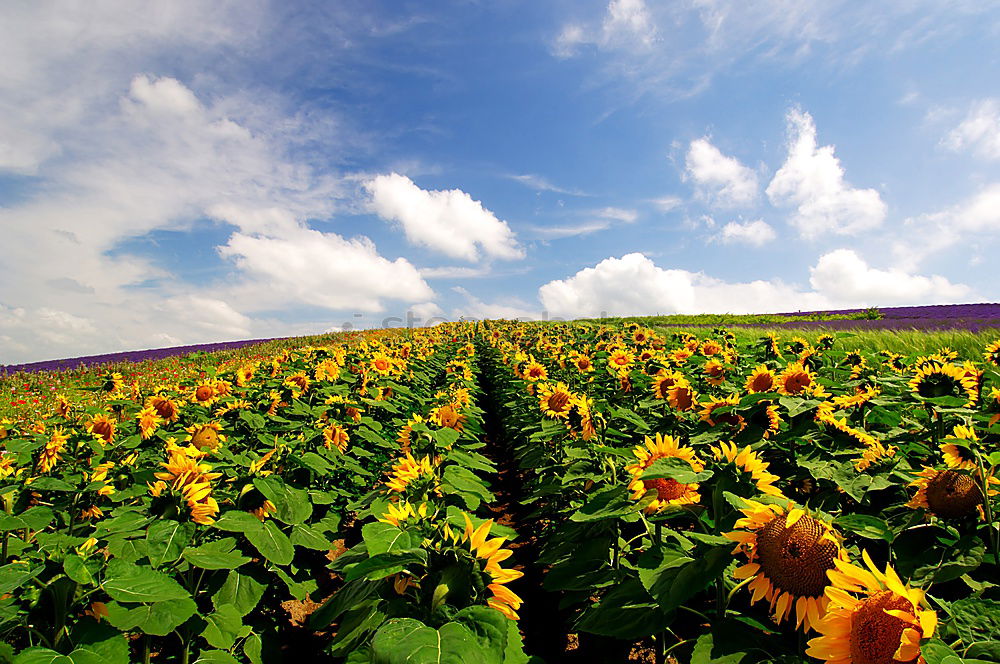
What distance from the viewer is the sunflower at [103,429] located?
4570 millimetres

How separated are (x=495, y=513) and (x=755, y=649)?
5.44m

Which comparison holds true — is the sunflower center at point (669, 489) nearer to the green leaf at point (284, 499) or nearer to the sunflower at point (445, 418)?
the green leaf at point (284, 499)

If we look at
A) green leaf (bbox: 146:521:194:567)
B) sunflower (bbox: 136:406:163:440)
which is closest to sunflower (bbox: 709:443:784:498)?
green leaf (bbox: 146:521:194:567)

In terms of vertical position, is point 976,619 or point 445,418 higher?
point 445,418

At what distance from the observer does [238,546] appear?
10.1 feet

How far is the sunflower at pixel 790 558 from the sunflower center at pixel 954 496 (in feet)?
2.89

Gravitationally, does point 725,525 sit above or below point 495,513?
above

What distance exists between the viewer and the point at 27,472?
4.04m

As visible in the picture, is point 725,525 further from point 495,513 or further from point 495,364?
point 495,364

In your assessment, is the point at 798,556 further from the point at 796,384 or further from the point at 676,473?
the point at 796,384

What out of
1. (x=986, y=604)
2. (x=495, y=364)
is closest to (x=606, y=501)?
(x=986, y=604)

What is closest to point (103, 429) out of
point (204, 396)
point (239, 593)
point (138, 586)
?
point (204, 396)

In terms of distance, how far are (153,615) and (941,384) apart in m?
4.69

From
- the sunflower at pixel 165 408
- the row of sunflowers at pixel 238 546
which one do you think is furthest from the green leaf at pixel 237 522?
the sunflower at pixel 165 408
